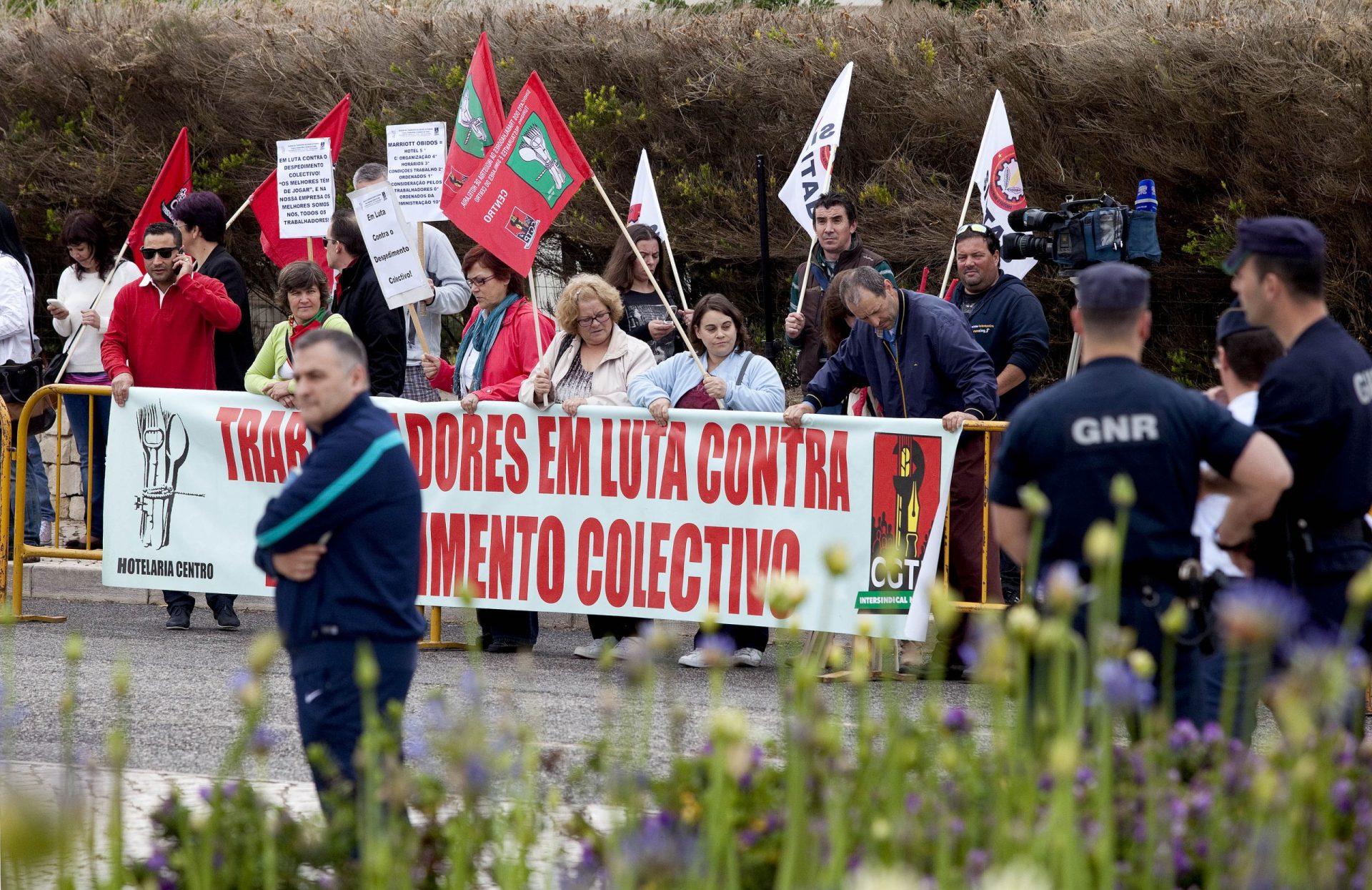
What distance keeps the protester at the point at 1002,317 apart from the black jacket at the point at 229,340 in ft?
13.6

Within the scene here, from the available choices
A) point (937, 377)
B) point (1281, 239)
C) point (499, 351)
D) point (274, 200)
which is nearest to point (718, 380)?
point (937, 377)

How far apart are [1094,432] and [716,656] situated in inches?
64.5

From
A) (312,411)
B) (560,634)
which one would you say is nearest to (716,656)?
(312,411)

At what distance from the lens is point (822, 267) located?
A: 1018cm

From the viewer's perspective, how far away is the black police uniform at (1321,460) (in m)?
4.57

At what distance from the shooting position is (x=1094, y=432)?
13.6ft

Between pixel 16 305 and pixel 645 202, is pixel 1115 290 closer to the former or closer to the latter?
pixel 645 202

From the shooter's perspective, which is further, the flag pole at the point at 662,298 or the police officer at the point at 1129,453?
the flag pole at the point at 662,298

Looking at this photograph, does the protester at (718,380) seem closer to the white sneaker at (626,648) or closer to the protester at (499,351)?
the white sneaker at (626,648)

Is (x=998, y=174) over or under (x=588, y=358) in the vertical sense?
over

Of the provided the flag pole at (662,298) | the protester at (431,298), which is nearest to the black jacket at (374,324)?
the protester at (431,298)

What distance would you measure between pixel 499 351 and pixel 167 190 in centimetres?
328

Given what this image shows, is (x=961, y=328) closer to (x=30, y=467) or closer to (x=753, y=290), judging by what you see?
(x=753, y=290)

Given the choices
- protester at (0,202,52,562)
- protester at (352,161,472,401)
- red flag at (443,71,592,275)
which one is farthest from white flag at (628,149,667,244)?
protester at (0,202,52,562)
